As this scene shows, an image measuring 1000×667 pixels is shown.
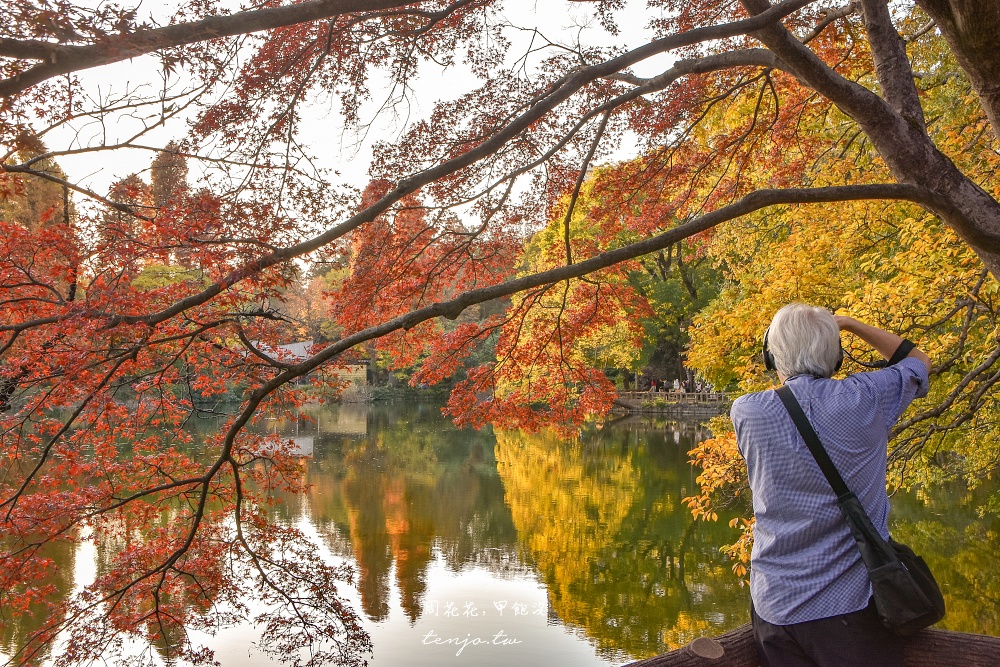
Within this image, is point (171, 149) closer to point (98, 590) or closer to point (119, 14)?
point (119, 14)

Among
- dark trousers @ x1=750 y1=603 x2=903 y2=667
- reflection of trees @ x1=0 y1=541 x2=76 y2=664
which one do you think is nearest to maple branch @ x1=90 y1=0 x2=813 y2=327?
dark trousers @ x1=750 y1=603 x2=903 y2=667

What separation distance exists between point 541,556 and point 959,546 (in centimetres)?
597

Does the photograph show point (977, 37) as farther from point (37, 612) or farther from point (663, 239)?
point (37, 612)

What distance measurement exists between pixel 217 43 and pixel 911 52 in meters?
7.09

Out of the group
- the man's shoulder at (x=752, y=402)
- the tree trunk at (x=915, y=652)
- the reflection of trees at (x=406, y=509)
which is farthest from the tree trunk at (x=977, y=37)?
the reflection of trees at (x=406, y=509)

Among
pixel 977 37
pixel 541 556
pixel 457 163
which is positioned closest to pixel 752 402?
pixel 457 163

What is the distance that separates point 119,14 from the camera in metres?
2.39

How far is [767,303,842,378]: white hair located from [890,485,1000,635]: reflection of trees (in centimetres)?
724

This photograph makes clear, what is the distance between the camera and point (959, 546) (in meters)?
10.0

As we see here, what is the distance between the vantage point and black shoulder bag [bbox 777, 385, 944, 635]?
1.54 meters

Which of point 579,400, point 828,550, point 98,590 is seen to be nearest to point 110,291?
point 98,590

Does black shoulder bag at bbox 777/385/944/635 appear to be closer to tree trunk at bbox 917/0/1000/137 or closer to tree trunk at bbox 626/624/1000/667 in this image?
tree trunk at bbox 626/624/1000/667

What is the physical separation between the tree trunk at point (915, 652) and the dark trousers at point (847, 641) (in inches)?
17.8

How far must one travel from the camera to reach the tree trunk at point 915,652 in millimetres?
2090
